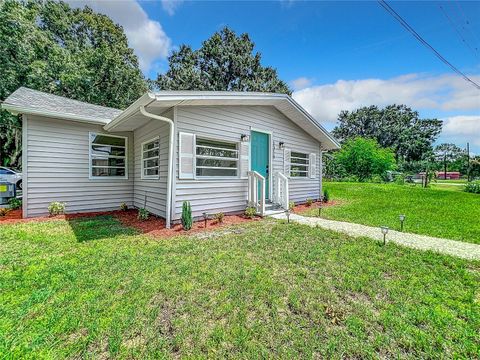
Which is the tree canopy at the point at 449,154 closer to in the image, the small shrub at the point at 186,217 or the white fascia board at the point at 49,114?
the small shrub at the point at 186,217

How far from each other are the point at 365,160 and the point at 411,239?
53.4 ft

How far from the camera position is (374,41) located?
28.4ft

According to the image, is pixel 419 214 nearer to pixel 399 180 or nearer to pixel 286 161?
pixel 286 161

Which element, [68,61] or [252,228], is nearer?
[252,228]

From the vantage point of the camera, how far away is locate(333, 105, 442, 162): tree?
35688 millimetres

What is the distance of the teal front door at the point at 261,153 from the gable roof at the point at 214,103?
1.05m

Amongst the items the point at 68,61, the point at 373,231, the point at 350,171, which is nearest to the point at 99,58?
the point at 68,61

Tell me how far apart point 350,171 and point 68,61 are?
22290 mm

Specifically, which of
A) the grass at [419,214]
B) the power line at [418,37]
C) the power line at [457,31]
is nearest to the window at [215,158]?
the grass at [419,214]

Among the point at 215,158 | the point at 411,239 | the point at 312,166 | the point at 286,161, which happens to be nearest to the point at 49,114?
Answer: the point at 215,158

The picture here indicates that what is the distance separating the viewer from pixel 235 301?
247 centimetres

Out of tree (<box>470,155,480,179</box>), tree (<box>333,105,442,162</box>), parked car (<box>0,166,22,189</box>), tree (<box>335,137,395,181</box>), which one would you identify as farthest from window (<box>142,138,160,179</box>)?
tree (<box>333,105,442,162</box>)

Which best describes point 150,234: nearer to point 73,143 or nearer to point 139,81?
point 73,143

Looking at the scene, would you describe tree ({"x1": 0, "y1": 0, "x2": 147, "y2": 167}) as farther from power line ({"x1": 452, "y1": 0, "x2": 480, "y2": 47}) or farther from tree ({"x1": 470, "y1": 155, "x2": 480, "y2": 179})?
tree ({"x1": 470, "y1": 155, "x2": 480, "y2": 179})
